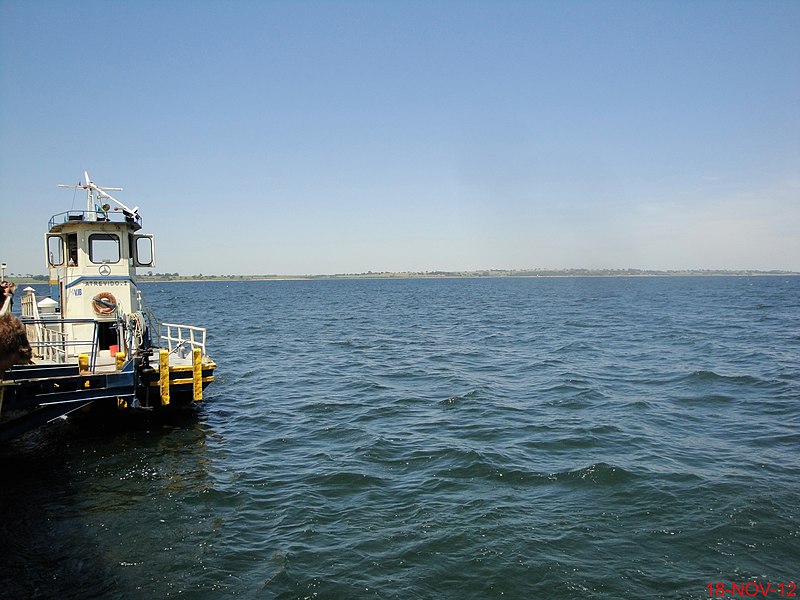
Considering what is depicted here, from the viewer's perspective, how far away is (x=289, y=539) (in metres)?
8.95

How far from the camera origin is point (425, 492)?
1080 centimetres

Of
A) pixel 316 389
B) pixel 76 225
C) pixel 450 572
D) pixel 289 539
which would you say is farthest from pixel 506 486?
pixel 76 225

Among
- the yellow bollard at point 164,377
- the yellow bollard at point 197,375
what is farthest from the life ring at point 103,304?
the yellow bollard at point 197,375

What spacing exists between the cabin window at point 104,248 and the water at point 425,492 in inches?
198

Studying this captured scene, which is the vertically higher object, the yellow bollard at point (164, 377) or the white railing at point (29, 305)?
the white railing at point (29, 305)

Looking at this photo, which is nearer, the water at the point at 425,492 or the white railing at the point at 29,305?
the water at the point at 425,492

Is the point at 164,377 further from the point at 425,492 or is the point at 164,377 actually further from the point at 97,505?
the point at 425,492

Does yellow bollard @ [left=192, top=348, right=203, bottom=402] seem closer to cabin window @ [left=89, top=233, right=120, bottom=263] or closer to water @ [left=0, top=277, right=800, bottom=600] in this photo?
water @ [left=0, top=277, right=800, bottom=600]

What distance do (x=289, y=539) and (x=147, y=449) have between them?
636cm

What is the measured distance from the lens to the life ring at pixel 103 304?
16016 millimetres

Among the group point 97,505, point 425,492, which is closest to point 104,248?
point 97,505

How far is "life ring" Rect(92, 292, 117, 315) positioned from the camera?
16.0 meters

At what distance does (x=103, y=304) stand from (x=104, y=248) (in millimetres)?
1823

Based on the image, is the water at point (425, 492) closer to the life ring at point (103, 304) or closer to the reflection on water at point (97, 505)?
the reflection on water at point (97, 505)
